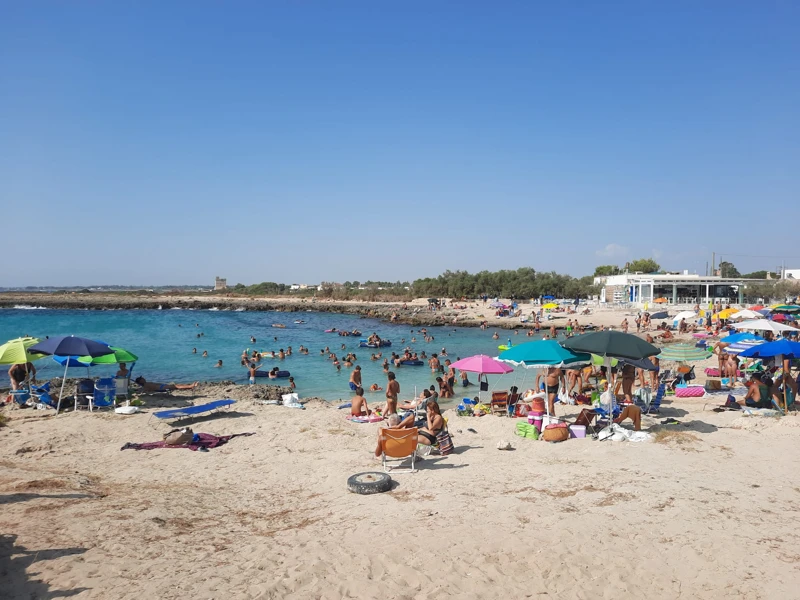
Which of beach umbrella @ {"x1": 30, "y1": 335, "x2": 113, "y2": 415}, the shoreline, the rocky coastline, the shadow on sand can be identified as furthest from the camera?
the rocky coastline

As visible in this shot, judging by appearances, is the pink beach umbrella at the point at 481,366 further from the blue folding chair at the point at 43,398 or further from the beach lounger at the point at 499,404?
the blue folding chair at the point at 43,398

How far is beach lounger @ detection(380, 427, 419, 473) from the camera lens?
7.99 metres

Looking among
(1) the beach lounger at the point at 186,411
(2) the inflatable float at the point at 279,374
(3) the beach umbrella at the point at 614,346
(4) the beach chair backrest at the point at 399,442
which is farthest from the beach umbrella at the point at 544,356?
(2) the inflatable float at the point at 279,374

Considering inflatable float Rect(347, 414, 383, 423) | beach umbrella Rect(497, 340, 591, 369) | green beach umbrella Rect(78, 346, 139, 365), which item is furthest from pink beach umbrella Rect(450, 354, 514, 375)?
green beach umbrella Rect(78, 346, 139, 365)

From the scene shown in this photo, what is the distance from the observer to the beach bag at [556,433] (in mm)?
9344

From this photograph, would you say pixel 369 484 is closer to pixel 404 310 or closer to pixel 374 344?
pixel 374 344

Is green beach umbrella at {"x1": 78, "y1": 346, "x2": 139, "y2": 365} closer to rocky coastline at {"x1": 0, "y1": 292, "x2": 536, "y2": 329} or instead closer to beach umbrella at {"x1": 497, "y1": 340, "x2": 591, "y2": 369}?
beach umbrella at {"x1": 497, "y1": 340, "x2": 591, "y2": 369}

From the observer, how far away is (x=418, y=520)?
5.92 metres

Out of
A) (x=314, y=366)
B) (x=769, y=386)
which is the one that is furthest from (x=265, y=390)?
(x=769, y=386)

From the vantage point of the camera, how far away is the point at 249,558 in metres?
5.10

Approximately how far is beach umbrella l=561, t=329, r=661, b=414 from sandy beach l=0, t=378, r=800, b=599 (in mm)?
1460

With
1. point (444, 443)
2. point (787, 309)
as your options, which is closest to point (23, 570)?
point (444, 443)

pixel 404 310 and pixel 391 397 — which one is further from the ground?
pixel 391 397

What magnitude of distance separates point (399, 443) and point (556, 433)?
10.2 ft
